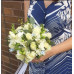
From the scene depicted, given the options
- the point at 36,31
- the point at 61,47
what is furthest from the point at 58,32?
the point at 36,31

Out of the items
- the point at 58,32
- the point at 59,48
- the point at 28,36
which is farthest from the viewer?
the point at 58,32

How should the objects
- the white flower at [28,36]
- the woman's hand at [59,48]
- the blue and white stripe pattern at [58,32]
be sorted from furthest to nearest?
1. the blue and white stripe pattern at [58,32]
2. the woman's hand at [59,48]
3. the white flower at [28,36]

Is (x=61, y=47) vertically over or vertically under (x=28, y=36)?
under

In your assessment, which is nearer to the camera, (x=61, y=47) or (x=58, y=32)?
(x=61, y=47)

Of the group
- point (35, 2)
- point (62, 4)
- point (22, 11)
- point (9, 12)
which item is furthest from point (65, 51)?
point (9, 12)

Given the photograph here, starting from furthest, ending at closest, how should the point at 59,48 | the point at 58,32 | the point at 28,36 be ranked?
the point at 58,32 < the point at 59,48 < the point at 28,36

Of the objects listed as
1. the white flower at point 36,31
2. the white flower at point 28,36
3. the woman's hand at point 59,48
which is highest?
the white flower at point 36,31

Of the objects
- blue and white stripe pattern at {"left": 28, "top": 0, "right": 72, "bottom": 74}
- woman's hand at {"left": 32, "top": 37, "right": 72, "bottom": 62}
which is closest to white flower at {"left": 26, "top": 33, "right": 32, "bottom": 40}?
woman's hand at {"left": 32, "top": 37, "right": 72, "bottom": 62}

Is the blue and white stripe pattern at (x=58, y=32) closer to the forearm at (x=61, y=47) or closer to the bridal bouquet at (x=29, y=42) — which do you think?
the forearm at (x=61, y=47)

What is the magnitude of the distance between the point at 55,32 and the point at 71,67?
15.5 inches

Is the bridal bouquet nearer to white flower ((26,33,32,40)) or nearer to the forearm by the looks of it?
white flower ((26,33,32,40))

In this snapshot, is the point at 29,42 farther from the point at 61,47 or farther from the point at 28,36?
the point at 61,47

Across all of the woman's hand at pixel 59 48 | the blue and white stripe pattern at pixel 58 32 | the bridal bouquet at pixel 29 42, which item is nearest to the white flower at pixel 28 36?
the bridal bouquet at pixel 29 42

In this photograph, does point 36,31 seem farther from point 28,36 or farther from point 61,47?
point 61,47
